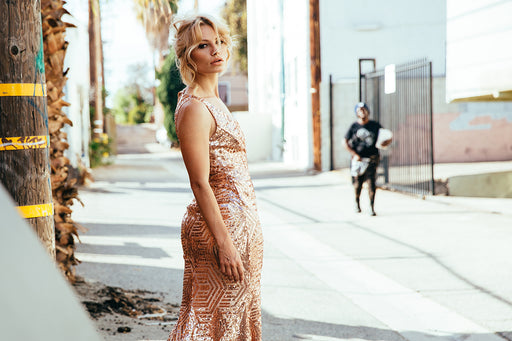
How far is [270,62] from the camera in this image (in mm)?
28078

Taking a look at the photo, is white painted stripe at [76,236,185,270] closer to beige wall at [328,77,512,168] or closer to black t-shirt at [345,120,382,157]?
black t-shirt at [345,120,382,157]

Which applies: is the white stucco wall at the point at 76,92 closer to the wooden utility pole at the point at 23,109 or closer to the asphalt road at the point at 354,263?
the asphalt road at the point at 354,263

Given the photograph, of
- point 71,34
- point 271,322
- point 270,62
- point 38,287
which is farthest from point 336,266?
point 270,62

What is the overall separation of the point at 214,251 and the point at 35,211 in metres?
1.23

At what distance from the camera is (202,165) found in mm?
2605

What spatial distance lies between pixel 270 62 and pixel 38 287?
90.5ft

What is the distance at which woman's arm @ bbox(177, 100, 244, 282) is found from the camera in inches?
102

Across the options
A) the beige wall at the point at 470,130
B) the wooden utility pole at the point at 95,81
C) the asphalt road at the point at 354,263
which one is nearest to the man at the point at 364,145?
the asphalt road at the point at 354,263

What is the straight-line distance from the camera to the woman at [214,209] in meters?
2.63

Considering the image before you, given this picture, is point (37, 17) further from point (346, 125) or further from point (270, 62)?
point (270, 62)

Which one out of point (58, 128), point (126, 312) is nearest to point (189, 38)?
point (126, 312)

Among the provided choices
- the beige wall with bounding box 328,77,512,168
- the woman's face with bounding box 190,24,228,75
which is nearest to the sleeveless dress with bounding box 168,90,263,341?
the woman's face with bounding box 190,24,228,75

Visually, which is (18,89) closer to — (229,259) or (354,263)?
(229,259)

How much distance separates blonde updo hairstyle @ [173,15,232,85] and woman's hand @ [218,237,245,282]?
2.05 ft
